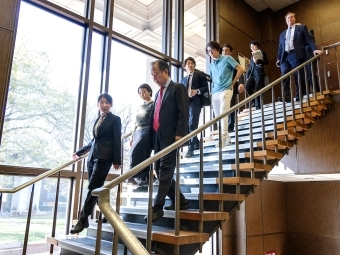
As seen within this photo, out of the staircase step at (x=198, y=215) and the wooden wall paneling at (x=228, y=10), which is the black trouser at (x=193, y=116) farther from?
the wooden wall paneling at (x=228, y=10)

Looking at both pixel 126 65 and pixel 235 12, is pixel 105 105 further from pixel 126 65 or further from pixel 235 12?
pixel 235 12

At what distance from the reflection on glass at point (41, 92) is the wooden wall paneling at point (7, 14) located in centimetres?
16

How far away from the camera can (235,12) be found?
648cm

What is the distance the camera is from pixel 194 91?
3365mm

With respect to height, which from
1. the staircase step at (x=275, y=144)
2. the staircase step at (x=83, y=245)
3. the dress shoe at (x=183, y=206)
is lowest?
the staircase step at (x=83, y=245)

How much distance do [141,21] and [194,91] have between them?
216 centimetres

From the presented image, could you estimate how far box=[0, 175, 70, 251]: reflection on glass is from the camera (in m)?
3.01

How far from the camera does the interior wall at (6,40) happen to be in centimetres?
309

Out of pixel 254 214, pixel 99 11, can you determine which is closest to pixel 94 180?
pixel 99 11

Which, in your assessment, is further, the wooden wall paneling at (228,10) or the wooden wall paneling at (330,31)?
the wooden wall paneling at (330,31)

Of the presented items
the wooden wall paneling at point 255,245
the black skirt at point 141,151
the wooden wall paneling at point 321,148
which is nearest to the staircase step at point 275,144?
the wooden wall paneling at point 321,148

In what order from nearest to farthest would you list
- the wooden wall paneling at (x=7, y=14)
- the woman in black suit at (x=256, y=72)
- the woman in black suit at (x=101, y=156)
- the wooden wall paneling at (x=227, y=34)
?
the woman in black suit at (x=101, y=156) → the wooden wall paneling at (x=7, y=14) → the woman in black suit at (x=256, y=72) → the wooden wall paneling at (x=227, y=34)

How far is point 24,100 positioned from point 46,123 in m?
0.34

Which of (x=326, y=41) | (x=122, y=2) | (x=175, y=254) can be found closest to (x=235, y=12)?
(x=326, y=41)
